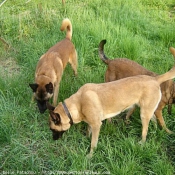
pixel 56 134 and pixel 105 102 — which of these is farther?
pixel 105 102

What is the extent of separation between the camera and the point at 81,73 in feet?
17.6

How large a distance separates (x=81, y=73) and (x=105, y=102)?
1.56 meters

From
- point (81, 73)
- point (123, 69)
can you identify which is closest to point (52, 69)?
point (81, 73)

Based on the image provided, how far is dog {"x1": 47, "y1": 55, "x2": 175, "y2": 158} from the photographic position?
378 cm

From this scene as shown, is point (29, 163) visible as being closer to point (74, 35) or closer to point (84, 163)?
point (84, 163)

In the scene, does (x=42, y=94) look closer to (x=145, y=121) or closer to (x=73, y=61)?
(x=73, y=61)

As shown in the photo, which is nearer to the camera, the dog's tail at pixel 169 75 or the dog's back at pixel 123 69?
the dog's tail at pixel 169 75

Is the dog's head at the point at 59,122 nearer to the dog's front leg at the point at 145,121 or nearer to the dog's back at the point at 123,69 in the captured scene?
the dog's front leg at the point at 145,121

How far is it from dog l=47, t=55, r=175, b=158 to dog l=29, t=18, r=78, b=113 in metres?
0.70

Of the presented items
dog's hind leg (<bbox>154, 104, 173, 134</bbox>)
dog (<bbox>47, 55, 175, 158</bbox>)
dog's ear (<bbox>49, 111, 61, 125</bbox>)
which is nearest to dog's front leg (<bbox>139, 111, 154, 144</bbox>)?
dog (<bbox>47, 55, 175, 158</bbox>)

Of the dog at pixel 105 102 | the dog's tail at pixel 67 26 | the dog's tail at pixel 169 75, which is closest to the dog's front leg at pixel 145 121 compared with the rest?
the dog at pixel 105 102

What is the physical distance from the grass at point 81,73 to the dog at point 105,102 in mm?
251

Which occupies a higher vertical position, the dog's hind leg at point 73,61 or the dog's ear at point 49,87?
the dog's ear at point 49,87

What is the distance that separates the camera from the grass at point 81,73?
3.58 metres
